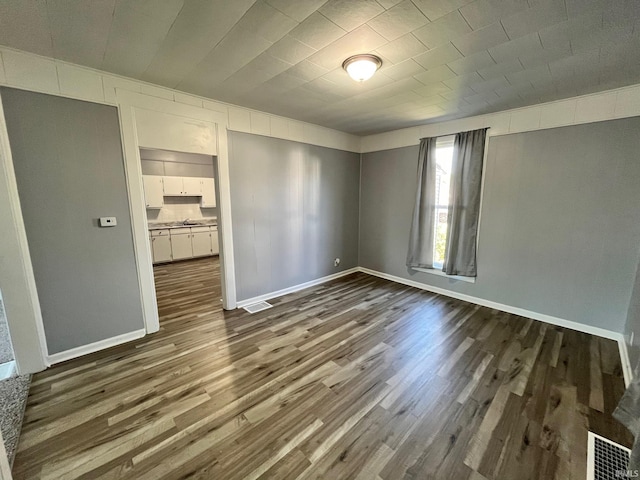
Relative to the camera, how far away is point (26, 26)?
1.69 meters

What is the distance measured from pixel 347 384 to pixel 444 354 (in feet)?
3.60

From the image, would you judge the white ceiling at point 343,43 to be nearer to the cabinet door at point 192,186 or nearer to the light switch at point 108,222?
the light switch at point 108,222

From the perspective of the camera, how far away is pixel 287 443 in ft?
5.29

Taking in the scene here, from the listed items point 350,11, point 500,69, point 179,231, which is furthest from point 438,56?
point 179,231

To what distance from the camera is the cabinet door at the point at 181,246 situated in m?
5.86

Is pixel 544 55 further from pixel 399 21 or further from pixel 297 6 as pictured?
pixel 297 6

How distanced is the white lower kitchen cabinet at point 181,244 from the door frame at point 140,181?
123 inches

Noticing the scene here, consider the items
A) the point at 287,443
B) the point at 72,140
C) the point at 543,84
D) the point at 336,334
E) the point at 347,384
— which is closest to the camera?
the point at 287,443

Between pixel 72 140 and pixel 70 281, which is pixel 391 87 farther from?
pixel 70 281

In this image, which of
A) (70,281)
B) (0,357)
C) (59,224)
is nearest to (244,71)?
(59,224)

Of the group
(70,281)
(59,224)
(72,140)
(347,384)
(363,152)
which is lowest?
(347,384)

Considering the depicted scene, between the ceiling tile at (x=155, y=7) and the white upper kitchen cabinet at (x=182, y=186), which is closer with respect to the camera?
the ceiling tile at (x=155, y=7)

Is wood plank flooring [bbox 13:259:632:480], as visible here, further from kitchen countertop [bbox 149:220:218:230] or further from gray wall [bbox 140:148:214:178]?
gray wall [bbox 140:148:214:178]

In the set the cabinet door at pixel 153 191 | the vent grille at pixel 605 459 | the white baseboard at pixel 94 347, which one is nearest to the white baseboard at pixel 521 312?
the vent grille at pixel 605 459
